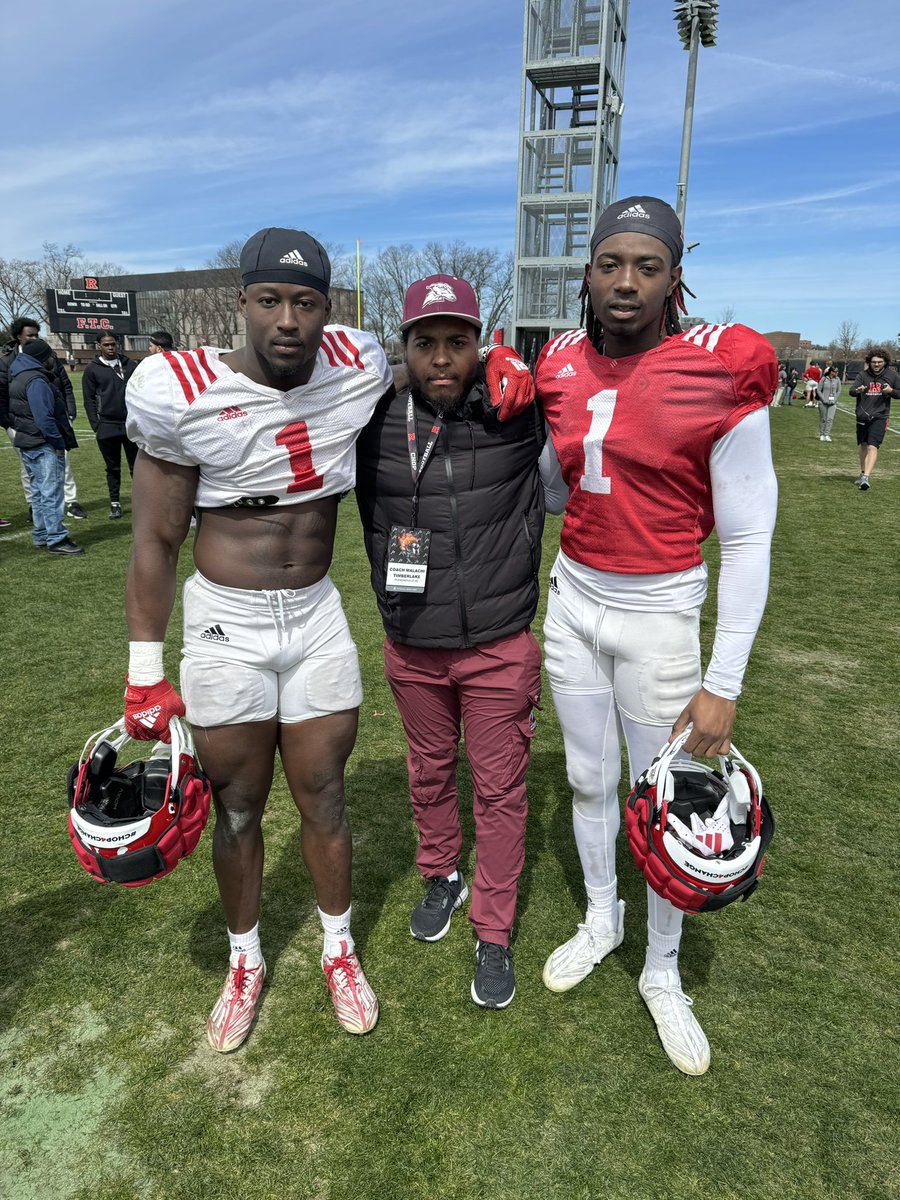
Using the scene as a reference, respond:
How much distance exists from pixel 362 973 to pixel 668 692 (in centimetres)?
145

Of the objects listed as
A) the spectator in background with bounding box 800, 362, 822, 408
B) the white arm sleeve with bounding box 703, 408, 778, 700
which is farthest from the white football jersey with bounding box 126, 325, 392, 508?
the spectator in background with bounding box 800, 362, 822, 408

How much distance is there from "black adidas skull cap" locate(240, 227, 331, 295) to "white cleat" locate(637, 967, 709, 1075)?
244 centimetres

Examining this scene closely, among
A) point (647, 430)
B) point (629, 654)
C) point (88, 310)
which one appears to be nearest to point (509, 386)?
point (647, 430)

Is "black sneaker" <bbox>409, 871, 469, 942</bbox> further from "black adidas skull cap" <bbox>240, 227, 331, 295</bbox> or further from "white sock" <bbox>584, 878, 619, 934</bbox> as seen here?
"black adidas skull cap" <bbox>240, 227, 331, 295</bbox>

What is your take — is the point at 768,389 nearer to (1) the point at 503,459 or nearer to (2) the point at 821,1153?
(1) the point at 503,459

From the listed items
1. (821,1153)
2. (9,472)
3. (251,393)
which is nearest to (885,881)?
(821,1153)

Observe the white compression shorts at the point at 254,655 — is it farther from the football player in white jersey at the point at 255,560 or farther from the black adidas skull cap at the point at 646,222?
the black adidas skull cap at the point at 646,222

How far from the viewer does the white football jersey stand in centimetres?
212

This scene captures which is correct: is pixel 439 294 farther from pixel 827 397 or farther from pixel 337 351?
pixel 827 397

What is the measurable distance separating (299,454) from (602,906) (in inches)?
75.3

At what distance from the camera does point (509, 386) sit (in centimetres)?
237

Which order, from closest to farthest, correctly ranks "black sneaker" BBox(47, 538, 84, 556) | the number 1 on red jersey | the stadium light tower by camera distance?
the number 1 on red jersey < "black sneaker" BBox(47, 538, 84, 556) < the stadium light tower

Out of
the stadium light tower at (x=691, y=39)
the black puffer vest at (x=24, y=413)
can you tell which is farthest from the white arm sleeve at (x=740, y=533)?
the stadium light tower at (x=691, y=39)

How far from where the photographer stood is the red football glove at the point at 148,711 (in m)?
2.21
